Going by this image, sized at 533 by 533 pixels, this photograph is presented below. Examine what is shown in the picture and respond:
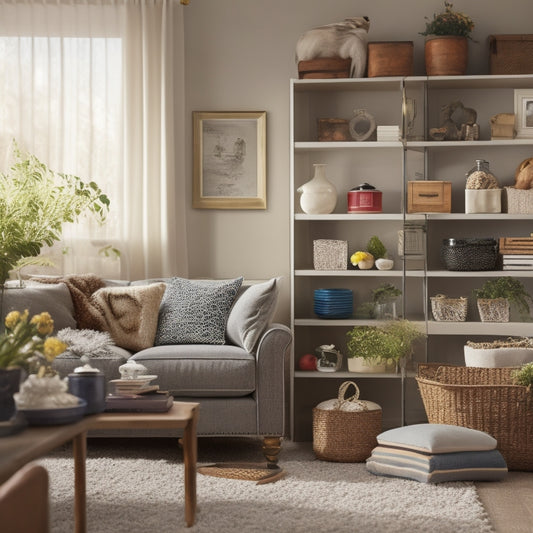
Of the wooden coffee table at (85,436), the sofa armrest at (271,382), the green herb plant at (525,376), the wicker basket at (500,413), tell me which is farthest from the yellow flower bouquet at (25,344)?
the green herb plant at (525,376)

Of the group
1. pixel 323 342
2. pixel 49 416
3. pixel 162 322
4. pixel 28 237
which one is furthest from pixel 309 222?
pixel 49 416

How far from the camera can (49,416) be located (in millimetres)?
2562

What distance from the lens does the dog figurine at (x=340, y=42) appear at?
5109 mm

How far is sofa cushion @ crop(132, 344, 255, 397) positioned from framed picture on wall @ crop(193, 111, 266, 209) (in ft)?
4.63

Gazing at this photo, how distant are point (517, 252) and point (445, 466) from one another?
1.60m

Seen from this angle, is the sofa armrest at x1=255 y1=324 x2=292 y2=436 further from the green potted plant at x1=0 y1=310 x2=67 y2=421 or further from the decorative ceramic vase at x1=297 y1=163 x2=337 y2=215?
the green potted plant at x1=0 y1=310 x2=67 y2=421

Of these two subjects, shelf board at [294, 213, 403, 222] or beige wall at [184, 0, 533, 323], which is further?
beige wall at [184, 0, 533, 323]

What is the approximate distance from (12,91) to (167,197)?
1158 millimetres

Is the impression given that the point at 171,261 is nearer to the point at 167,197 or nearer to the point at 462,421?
the point at 167,197

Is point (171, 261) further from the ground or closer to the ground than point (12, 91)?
closer to the ground

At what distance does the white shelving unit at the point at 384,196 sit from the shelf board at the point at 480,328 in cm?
15

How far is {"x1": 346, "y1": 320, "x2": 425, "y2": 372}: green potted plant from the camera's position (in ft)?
16.2

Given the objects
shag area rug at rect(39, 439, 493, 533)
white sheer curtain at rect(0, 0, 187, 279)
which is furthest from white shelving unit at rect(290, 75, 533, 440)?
shag area rug at rect(39, 439, 493, 533)

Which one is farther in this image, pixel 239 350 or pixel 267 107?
Answer: pixel 267 107
